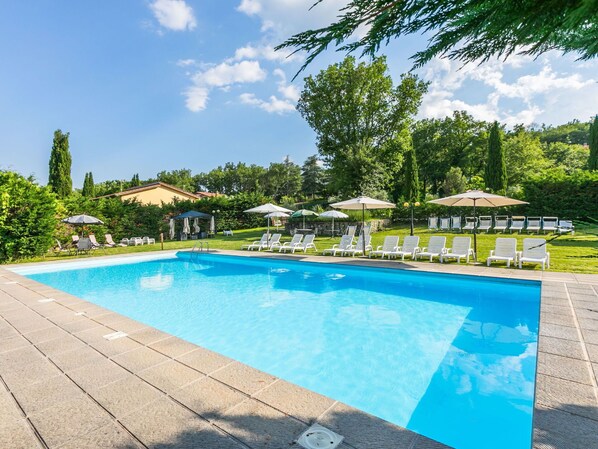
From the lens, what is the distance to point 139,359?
3.35m

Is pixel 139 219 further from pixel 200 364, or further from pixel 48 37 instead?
pixel 200 364

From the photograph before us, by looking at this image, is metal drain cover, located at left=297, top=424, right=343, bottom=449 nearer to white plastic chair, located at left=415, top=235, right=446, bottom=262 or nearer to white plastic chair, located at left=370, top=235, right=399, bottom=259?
white plastic chair, located at left=415, top=235, right=446, bottom=262

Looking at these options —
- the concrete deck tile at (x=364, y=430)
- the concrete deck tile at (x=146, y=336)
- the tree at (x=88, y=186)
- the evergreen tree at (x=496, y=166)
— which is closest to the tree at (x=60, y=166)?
the tree at (x=88, y=186)

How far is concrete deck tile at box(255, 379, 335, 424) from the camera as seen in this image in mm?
2334

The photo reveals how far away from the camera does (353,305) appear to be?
7.09 metres

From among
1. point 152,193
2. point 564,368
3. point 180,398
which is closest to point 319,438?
point 180,398

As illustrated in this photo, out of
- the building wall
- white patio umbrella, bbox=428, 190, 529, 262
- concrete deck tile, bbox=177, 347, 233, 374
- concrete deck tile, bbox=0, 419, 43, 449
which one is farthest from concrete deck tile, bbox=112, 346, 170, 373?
the building wall

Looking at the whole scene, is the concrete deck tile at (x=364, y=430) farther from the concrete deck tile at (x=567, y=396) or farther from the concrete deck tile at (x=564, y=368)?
the concrete deck tile at (x=564, y=368)

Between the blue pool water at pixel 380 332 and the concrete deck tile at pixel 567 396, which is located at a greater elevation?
the concrete deck tile at pixel 567 396

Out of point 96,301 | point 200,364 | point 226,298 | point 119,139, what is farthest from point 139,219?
point 200,364

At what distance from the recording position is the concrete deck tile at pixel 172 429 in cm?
203

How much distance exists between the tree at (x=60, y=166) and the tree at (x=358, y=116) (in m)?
20.2

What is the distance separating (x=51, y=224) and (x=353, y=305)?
1249 cm

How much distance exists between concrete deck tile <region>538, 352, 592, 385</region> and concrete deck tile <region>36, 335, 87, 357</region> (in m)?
5.05
